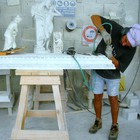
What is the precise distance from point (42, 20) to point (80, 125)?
1.14m

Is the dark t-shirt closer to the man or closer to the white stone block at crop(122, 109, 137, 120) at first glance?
the man

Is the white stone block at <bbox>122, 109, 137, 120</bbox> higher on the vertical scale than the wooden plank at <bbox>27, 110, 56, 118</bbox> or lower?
lower

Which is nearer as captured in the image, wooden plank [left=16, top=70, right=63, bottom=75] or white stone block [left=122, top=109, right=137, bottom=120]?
wooden plank [left=16, top=70, right=63, bottom=75]

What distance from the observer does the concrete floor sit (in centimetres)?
219

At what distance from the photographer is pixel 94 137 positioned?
2.17 metres

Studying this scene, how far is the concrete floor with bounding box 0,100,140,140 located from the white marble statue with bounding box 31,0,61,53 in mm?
773


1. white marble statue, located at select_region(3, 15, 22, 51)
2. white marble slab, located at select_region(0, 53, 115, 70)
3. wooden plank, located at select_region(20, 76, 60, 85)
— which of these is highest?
white marble statue, located at select_region(3, 15, 22, 51)

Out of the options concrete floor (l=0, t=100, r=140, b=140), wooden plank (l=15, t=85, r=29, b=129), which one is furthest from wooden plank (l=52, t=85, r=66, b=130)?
concrete floor (l=0, t=100, r=140, b=140)

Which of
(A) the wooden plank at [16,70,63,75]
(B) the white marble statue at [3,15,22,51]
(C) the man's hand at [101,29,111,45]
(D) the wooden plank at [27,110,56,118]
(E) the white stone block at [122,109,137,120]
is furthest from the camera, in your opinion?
(E) the white stone block at [122,109,137,120]

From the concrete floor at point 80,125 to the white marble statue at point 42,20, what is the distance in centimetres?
77

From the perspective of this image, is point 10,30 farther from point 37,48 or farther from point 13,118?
point 13,118

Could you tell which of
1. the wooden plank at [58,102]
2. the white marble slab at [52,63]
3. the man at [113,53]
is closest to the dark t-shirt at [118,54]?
the man at [113,53]

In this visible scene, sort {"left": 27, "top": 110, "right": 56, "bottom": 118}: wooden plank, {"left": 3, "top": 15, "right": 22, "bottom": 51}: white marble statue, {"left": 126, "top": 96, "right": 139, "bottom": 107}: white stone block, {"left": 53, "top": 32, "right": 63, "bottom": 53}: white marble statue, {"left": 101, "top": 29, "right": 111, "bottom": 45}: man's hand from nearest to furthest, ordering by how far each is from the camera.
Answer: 1. {"left": 101, "top": 29, "right": 111, "bottom": 45}: man's hand
2. {"left": 27, "top": 110, "right": 56, "bottom": 118}: wooden plank
3. {"left": 3, "top": 15, "right": 22, "bottom": 51}: white marble statue
4. {"left": 53, "top": 32, "right": 63, "bottom": 53}: white marble statue
5. {"left": 126, "top": 96, "right": 139, "bottom": 107}: white stone block

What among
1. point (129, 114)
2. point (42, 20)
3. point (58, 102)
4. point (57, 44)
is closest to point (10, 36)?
point (42, 20)
